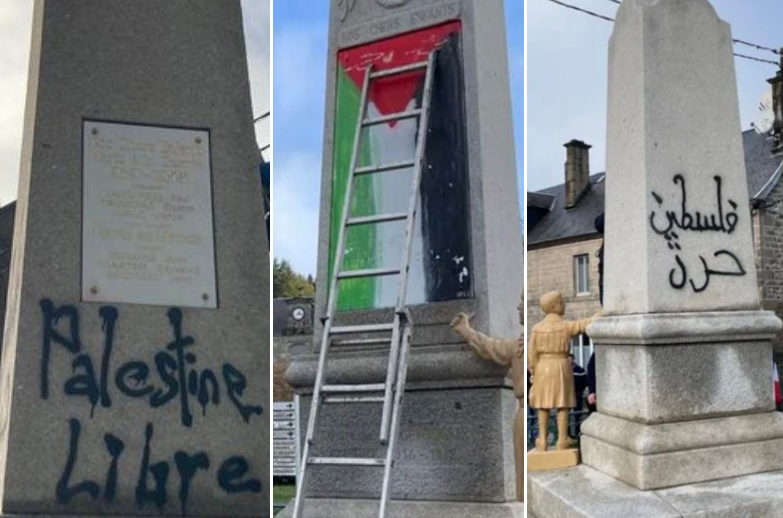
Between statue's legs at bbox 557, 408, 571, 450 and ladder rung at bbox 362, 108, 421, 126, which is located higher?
ladder rung at bbox 362, 108, 421, 126

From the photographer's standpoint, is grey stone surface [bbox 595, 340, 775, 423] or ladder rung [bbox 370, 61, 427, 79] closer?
ladder rung [bbox 370, 61, 427, 79]

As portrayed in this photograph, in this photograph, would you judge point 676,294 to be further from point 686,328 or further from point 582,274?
point 582,274

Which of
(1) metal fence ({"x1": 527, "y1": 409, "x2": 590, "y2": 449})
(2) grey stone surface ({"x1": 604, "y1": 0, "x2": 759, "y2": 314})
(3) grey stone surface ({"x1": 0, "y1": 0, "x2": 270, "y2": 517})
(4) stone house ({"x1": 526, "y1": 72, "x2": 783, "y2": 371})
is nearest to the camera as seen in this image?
(3) grey stone surface ({"x1": 0, "y1": 0, "x2": 270, "y2": 517})

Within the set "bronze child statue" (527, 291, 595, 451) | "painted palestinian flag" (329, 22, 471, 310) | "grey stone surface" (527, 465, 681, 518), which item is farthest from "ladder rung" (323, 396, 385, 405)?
"bronze child statue" (527, 291, 595, 451)

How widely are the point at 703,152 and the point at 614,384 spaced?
3.46ft

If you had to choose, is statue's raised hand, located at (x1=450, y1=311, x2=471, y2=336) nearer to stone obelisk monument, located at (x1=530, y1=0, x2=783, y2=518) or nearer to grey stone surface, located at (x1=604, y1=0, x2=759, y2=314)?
stone obelisk monument, located at (x1=530, y1=0, x2=783, y2=518)

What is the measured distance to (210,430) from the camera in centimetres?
344

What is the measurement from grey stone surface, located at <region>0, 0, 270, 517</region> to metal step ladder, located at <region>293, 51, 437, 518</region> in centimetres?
78

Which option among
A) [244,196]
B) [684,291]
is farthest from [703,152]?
[244,196]

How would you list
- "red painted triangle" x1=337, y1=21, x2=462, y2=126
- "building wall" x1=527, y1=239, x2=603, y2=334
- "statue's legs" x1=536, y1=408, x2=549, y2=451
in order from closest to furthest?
"red painted triangle" x1=337, y1=21, x2=462, y2=126, "statue's legs" x1=536, y1=408, x2=549, y2=451, "building wall" x1=527, y1=239, x2=603, y2=334

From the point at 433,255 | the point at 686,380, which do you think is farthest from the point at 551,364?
the point at 433,255

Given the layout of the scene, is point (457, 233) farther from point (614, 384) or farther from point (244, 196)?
point (614, 384)

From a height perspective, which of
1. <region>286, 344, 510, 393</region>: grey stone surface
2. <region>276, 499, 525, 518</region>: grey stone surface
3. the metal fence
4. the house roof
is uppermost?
the house roof

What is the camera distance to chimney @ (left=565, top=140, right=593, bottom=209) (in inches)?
1229
